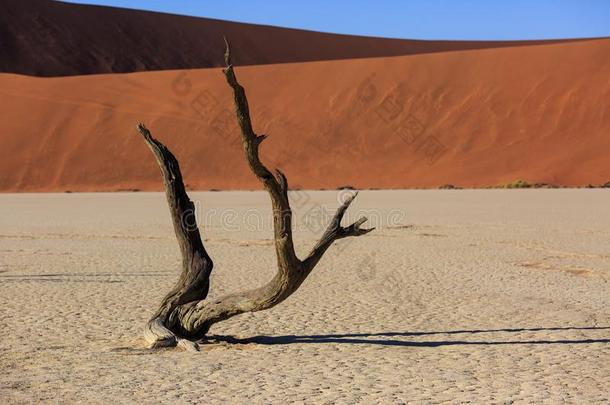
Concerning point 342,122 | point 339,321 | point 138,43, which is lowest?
point 339,321

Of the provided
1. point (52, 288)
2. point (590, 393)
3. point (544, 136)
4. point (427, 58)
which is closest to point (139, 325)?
point (52, 288)

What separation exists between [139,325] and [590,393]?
4.33 metres

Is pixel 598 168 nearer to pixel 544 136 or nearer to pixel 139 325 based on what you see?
pixel 544 136

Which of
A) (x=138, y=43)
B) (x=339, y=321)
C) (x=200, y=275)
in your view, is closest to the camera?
(x=200, y=275)

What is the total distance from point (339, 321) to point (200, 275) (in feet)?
5.54

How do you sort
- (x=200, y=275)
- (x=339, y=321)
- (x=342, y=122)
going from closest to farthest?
(x=200, y=275)
(x=339, y=321)
(x=342, y=122)

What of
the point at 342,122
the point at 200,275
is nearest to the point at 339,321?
the point at 200,275

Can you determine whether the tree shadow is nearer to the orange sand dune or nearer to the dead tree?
the dead tree

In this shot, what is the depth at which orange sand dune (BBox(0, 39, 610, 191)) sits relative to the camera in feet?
129

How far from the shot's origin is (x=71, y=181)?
40.1 m

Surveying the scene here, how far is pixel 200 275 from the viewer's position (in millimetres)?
7488

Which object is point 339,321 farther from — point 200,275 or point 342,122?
point 342,122

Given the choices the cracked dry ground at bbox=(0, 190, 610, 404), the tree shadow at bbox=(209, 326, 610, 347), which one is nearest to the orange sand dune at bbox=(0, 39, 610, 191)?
the cracked dry ground at bbox=(0, 190, 610, 404)

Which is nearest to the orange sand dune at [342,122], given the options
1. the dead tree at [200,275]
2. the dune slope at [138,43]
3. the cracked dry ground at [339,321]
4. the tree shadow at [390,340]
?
the dune slope at [138,43]
